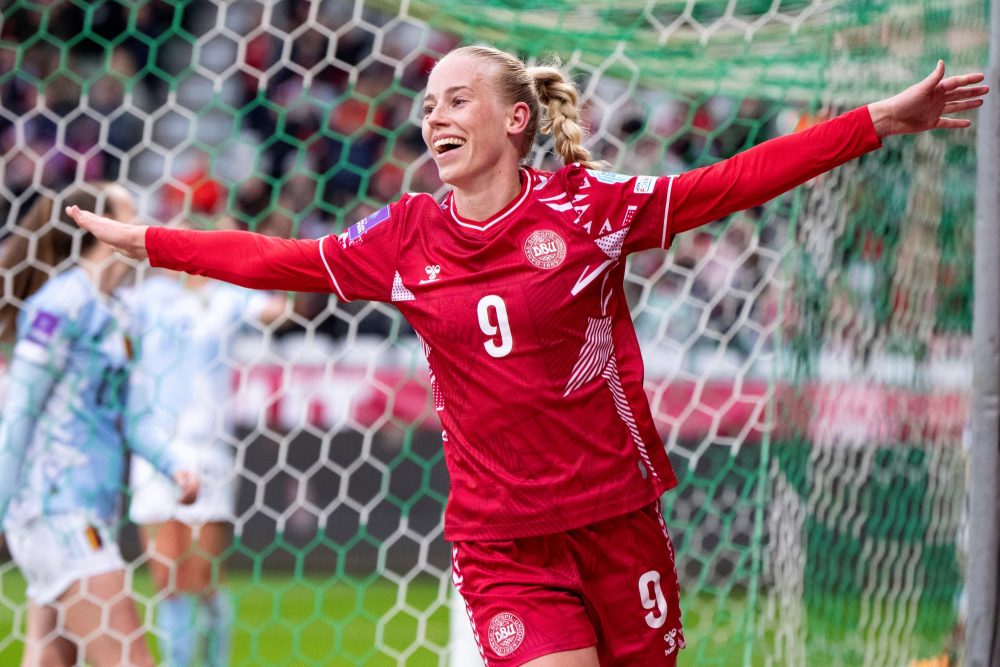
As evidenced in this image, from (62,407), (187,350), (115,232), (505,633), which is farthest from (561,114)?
(187,350)

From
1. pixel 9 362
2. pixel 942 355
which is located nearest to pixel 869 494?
pixel 942 355

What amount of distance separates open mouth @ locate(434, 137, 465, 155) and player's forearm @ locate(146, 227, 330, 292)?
0.89 ft

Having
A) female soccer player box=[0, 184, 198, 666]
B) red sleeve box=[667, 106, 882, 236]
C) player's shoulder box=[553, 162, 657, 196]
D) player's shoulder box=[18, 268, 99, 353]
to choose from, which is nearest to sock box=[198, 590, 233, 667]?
female soccer player box=[0, 184, 198, 666]

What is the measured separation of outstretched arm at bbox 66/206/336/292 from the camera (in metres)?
2.04

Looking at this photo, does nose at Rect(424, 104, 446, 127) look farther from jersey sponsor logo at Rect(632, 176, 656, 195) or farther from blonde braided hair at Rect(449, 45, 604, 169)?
jersey sponsor logo at Rect(632, 176, 656, 195)

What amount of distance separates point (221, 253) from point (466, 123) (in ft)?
1.55

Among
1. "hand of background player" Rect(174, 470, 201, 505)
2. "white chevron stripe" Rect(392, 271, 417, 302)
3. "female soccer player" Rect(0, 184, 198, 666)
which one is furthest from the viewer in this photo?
"hand of background player" Rect(174, 470, 201, 505)

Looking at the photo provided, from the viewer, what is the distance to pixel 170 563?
3596 mm

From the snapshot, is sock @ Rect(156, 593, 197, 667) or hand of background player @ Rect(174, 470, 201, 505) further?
sock @ Rect(156, 593, 197, 667)

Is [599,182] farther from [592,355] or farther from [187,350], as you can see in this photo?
[187,350]

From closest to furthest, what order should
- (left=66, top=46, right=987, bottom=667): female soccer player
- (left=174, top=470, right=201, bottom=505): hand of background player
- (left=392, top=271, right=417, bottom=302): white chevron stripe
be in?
(left=66, top=46, right=987, bottom=667): female soccer player, (left=392, top=271, right=417, bottom=302): white chevron stripe, (left=174, top=470, right=201, bottom=505): hand of background player

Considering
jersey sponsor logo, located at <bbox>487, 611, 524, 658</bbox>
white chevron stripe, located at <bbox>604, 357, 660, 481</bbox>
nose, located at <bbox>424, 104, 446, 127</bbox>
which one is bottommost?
jersey sponsor logo, located at <bbox>487, 611, 524, 658</bbox>

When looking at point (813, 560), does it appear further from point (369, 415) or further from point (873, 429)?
point (369, 415)

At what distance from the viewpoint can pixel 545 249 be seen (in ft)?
6.45
